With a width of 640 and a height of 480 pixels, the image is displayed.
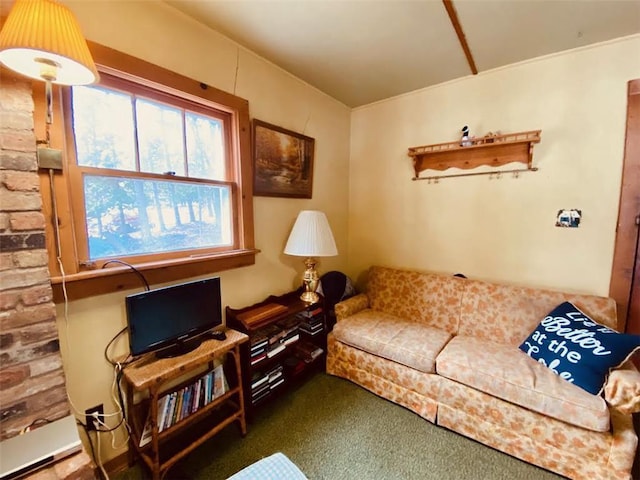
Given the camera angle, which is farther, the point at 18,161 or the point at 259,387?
the point at 259,387

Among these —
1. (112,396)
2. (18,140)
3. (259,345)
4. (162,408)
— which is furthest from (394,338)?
(18,140)

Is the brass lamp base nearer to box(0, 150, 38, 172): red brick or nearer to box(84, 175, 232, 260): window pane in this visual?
box(84, 175, 232, 260): window pane

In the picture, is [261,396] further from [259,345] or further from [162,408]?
[162,408]

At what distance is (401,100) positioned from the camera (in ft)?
8.86

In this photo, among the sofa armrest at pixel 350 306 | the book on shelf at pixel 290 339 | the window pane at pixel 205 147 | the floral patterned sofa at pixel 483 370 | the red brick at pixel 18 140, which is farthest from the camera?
the sofa armrest at pixel 350 306

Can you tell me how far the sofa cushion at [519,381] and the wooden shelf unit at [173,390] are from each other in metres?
1.34

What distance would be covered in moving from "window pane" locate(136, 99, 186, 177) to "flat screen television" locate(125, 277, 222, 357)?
713mm

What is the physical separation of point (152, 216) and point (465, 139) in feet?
7.82

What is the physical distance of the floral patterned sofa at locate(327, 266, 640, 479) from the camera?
1.37 meters

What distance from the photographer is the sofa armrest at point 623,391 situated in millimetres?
1304

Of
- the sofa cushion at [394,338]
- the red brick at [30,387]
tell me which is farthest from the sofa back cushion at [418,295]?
the red brick at [30,387]

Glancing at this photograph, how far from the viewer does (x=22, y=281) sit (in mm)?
1073

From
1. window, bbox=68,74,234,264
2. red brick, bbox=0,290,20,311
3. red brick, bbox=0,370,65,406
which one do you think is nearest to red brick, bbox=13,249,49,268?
red brick, bbox=0,290,20,311

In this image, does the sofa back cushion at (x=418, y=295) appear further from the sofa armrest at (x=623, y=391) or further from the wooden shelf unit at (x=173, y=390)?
the wooden shelf unit at (x=173, y=390)
